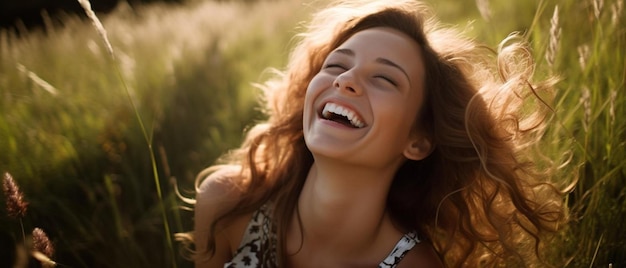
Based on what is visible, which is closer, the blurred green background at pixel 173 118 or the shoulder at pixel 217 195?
the blurred green background at pixel 173 118

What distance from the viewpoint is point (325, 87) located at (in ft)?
6.82

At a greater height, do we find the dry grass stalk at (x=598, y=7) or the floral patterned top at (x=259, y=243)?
the dry grass stalk at (x=598, y=7)

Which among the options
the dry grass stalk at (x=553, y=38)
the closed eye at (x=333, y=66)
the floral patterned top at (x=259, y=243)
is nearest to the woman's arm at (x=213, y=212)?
the floral patterned top at (x=259, y=243)

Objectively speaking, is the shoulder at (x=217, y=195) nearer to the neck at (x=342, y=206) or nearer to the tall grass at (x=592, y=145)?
the neck at (x=342, y=206)

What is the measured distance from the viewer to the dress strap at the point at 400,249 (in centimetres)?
221

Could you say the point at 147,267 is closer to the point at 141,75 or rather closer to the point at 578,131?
the point at 578,131

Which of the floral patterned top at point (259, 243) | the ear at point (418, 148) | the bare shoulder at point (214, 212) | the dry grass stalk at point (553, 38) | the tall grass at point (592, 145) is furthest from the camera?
the bare shoulder at point (214, 212)

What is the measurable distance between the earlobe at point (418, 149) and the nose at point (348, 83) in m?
0.31

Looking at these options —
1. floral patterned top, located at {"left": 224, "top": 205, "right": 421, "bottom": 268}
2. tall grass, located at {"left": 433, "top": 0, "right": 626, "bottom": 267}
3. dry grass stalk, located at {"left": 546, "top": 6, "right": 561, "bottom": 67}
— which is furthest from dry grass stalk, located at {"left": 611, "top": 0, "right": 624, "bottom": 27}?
floral patterned top, located at {"left": 224, "top": 205, "right": 421, "bottom": 268}

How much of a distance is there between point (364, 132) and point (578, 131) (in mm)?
1048

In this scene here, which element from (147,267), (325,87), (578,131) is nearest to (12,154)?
(147,267)

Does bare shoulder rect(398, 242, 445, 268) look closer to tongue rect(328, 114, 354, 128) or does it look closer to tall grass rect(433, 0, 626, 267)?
tall grass rect(433, 0, 626, 267)

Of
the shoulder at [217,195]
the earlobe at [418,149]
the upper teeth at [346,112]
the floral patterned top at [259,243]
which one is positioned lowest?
the floral patterned top at [259,243]

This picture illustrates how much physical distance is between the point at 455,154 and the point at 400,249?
0.39m
